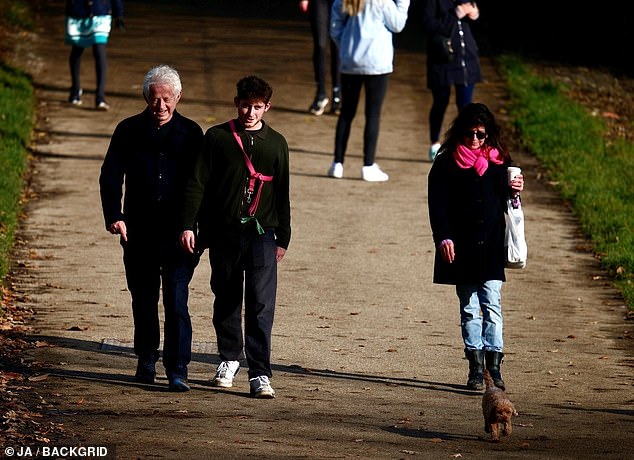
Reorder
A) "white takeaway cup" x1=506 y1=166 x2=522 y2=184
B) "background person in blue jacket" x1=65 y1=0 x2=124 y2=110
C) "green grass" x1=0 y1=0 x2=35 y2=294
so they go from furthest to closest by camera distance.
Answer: "background person in blue jacket" x1=65 y1=0 x2=124 y2=110
"green grass" x1=0 y1=0 x2=35 y2=294
"white takeaway cup" x1=506 y1=166 x2=522 y2=184

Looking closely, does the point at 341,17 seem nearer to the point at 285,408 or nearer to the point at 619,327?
the point at 619,327

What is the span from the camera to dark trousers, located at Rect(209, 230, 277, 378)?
8211 millimetres

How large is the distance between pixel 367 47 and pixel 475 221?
5815mm

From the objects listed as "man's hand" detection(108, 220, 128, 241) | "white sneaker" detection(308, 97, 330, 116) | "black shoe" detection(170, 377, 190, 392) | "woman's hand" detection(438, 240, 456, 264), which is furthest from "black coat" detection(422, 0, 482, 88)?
"black shoe" detection(170, 377, 190, 392)

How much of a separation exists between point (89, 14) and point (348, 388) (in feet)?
31.0

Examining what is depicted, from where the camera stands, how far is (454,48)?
14875 millimetres

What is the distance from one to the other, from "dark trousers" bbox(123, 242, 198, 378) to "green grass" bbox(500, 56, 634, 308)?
3.87 m

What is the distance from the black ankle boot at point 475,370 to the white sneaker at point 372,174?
6.40m

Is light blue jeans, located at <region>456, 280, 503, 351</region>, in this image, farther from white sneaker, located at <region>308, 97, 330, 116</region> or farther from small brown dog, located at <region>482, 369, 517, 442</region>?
white sneaker, located at <region>308, 97, 330, 116</region>

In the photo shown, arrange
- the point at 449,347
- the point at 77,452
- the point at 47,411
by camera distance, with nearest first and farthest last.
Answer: the point at 77,452 → the point at 47,411 → the point at 449,347

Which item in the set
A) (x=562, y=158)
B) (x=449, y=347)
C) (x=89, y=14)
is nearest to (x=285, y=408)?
(x=449, y=347)

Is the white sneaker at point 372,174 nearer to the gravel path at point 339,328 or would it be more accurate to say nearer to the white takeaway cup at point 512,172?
the gravel path at point 339,328

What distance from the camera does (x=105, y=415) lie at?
7.49 m

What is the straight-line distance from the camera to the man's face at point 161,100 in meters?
8.12
